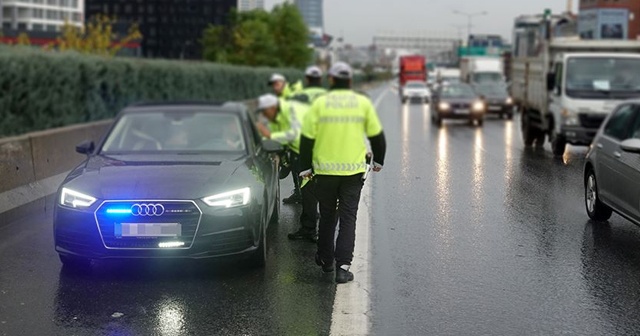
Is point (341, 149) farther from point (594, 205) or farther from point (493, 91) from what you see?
point (493, 91)

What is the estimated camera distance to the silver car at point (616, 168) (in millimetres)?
9000

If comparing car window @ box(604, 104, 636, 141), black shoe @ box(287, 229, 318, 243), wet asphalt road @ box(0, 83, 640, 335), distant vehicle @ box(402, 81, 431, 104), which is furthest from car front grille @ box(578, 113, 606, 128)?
distant vehicle @ box(402, 81, 431, 104)

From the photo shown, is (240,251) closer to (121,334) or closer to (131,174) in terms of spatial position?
(131,174)

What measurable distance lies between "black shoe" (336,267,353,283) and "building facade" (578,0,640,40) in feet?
324

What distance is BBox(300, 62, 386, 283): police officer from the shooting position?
7145mm

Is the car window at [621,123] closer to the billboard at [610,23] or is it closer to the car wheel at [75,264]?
the car wheel at [75,264]

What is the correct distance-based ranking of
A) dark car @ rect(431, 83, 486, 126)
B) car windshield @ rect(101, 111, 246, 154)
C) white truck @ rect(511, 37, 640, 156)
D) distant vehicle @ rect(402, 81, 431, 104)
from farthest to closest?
distant vehicle @ rect(402, 81, 431, 104)
dark car @ rect(431, 83, 486, 126)
white truck @ rect(511, 37, 640, 156)
car windshield @ rect(101, 111, 246, 154)

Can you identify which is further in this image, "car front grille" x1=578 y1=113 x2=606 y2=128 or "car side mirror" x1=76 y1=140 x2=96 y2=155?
"car front grille" x1=578 y1=113 x2=606 y2=128

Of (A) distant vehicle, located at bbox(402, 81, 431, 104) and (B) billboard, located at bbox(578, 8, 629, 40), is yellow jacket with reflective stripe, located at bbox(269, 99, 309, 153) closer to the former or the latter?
(A) distant vehicle, located at bbox(402, 81, 431, 104)

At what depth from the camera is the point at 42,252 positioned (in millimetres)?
8484

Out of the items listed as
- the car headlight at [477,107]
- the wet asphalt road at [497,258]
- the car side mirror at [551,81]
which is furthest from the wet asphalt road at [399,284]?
the car headlight at [477,107]

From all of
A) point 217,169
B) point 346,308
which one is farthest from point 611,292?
point 217,169

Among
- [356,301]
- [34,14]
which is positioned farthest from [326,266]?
[34,14]

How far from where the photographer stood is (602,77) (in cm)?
1914
